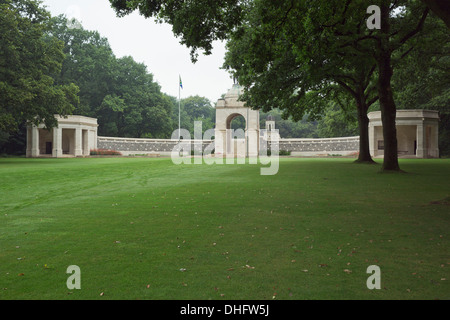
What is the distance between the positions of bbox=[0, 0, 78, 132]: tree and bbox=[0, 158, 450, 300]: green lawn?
2071 cm

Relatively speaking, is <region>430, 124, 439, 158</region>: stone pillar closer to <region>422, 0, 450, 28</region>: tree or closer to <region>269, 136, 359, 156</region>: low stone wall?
<region>269, 136, 359, 156</region>: low stone wall

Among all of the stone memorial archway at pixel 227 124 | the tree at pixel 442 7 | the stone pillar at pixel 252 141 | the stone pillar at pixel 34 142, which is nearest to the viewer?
the tree at pixel 442 7

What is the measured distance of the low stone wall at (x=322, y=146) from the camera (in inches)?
1924

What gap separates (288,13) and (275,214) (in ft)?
22.9

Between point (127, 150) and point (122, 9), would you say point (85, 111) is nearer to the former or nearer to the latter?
point (127, 150)

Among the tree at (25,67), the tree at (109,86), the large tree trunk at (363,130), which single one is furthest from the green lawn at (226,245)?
the tree at (109,86)

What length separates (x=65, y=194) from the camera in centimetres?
1150

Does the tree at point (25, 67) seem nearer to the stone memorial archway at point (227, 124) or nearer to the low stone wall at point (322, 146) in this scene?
the stone memorial archway at point (227, 124)

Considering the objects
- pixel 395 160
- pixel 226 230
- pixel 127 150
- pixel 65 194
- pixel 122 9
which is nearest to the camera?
pixel 226 230

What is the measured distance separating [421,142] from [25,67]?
136 ft

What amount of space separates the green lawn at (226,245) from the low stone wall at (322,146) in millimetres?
39423

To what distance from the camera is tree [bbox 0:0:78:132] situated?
93.0 ft

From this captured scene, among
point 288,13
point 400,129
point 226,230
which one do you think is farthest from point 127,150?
point 226,230

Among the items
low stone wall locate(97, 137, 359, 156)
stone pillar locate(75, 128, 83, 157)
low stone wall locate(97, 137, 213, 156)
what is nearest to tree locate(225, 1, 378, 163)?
low stone wall locate(97, 137, 359, 156)
